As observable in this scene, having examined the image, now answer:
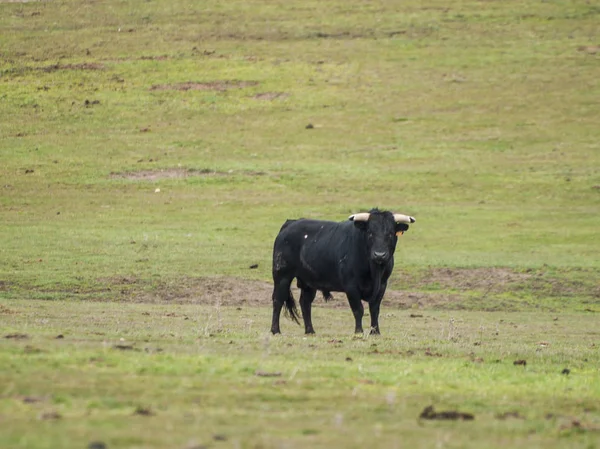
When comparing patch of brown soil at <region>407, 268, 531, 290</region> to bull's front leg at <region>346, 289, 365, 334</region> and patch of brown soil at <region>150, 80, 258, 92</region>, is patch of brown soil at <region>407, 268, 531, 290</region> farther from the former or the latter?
patch of brown soil at <region>150, 80, 258, 92</region>

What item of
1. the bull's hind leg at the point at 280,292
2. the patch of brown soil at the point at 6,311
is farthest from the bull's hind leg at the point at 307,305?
the patch of brown soil at the point at 6,311

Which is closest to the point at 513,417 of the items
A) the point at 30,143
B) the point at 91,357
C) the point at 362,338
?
the point at 91,357

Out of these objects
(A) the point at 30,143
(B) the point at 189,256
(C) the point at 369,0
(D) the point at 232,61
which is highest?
(C) the point at 369,0

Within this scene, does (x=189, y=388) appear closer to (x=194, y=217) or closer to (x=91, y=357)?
(x=91, y=357)

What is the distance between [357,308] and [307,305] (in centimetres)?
148

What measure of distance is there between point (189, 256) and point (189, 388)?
23780 millimetres

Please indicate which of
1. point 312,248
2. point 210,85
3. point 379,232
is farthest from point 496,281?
point 210,85

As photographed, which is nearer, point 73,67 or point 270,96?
point 270,96

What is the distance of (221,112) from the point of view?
62.5 m

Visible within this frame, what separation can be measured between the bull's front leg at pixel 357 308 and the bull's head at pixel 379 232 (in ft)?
2.25

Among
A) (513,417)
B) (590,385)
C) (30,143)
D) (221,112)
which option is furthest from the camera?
(221,112)

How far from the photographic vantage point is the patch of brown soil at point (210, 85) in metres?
66.4

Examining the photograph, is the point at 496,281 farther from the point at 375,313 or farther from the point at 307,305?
the point at 375,313

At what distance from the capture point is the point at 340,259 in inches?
810
